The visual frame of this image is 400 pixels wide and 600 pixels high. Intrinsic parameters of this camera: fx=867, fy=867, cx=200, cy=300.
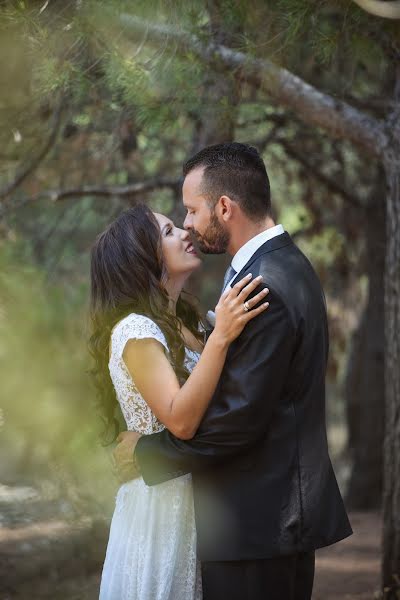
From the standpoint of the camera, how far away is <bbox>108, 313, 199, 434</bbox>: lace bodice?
106 inches

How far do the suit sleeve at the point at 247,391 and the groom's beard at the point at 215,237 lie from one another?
33 centimetres

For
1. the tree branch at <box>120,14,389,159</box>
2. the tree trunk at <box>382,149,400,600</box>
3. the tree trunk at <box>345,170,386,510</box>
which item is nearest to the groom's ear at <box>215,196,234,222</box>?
the tree branch at <box>120,14,389,159</box>

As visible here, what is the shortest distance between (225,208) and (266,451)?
0.76 meters

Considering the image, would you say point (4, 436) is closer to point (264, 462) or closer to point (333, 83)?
point (264, 462)

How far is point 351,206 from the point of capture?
8.35 meters

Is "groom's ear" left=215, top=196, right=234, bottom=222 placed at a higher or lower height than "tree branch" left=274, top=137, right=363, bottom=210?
higher

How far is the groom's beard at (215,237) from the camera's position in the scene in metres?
2.73

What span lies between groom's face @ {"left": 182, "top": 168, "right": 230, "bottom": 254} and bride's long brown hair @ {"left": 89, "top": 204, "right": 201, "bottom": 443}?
0.19 meters

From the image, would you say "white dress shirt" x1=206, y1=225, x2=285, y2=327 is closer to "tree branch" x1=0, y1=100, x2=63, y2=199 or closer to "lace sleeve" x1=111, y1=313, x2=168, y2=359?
"lace sleeve" x1=111, y1=313, x2=168, y2=359

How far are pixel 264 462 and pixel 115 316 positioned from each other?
2.29 feet

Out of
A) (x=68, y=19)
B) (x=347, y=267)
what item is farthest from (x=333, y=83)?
(x=68, y=19)

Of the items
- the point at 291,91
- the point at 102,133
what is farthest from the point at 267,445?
the point at 102,133

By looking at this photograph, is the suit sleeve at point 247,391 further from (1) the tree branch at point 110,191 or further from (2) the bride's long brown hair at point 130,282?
(1) the tree branch at point 110,191

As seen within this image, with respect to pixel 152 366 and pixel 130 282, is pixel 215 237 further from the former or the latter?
pixel 152 366
